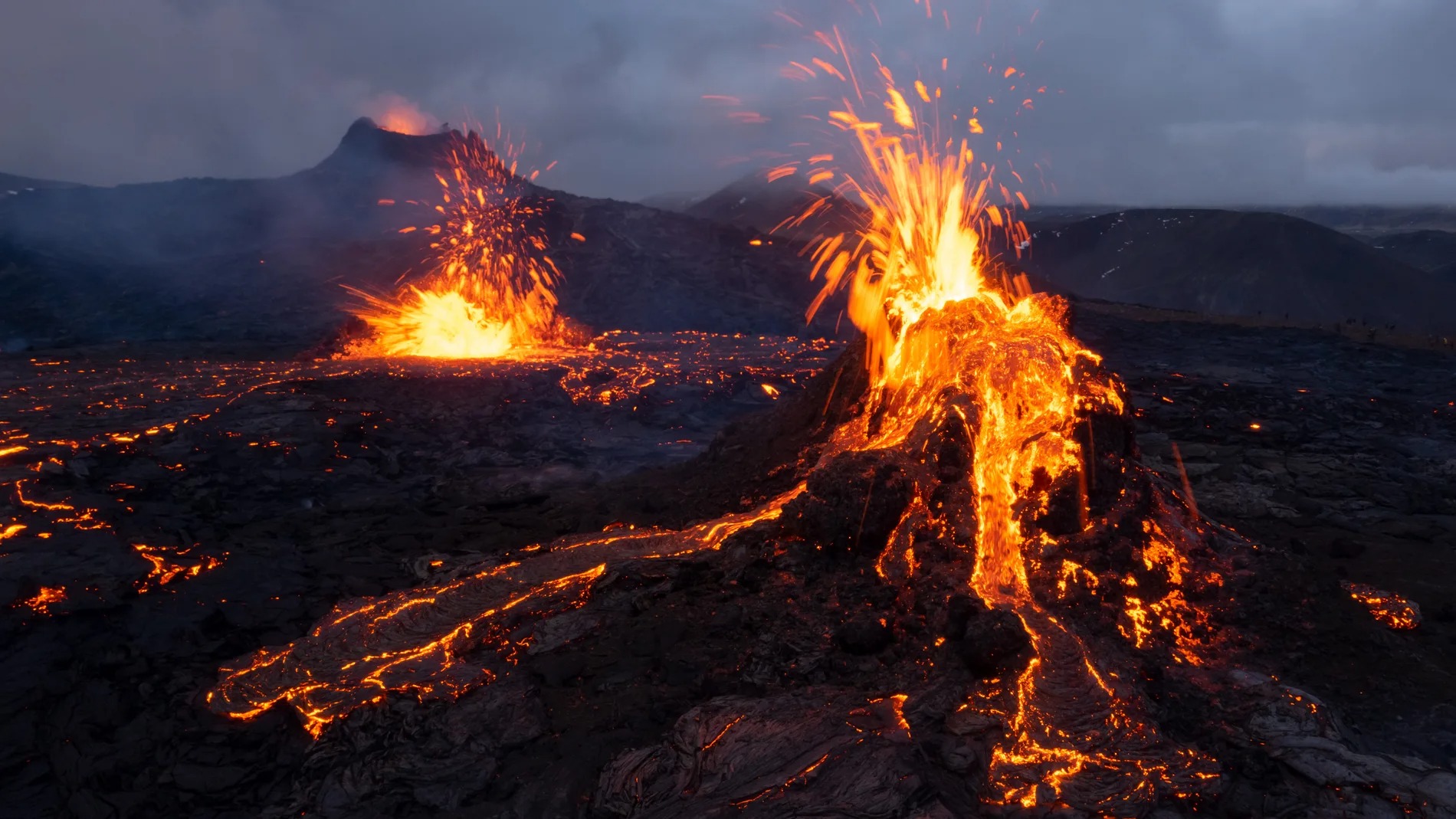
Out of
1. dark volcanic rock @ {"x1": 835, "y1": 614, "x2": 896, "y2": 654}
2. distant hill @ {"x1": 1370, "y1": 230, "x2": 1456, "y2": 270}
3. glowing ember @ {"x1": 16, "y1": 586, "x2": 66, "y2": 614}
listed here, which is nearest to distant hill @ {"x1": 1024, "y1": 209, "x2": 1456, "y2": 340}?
distant hill @ {"x1": 1370, "y1": 230, "x2": 1456, "y2": 270}

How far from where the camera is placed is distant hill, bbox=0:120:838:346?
3616 centimetres

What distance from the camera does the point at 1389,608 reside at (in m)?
6.77

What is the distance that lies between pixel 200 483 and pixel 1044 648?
11.1 m

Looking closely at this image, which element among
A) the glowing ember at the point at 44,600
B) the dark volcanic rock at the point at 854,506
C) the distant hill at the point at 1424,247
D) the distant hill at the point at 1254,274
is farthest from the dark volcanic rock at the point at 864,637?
the distant hill at the point at 1424,247

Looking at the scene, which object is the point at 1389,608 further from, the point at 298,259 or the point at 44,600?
the point at 298,259

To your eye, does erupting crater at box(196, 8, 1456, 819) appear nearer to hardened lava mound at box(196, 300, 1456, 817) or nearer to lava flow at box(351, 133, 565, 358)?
hardened lava mound at box(196, 300, 1456, 817)

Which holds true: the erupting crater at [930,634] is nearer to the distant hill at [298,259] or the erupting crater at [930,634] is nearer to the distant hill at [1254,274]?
the distant hill at [298,259]

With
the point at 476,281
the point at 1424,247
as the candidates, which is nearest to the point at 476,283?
the point at 476,281

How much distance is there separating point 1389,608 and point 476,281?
3229 centimetres

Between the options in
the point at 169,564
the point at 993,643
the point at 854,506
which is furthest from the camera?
the point at 169,564

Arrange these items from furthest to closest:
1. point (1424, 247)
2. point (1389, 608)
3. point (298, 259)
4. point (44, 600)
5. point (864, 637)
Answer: point (1424, 247) → point (298, 259) → point (44, 600) → point (1389, 608) → point (864, 637)

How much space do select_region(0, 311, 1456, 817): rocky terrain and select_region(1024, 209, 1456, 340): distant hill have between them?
1679 inches

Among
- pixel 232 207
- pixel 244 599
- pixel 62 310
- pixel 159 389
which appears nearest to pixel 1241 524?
pixel 244 599

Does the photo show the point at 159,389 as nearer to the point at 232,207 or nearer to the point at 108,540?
the point at 108,540
